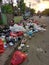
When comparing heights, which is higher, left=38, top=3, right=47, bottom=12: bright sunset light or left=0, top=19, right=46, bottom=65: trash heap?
left=0, top=19, right=46, bottom=65: trash heap

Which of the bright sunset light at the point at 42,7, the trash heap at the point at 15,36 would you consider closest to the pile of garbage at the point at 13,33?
the trash heap at the point at 15,36

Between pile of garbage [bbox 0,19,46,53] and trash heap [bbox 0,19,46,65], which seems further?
pile of garbage [bbox 0,19,46,53]

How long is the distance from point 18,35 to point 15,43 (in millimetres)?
1322

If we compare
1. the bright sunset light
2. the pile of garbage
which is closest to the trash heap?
the pile of garbage

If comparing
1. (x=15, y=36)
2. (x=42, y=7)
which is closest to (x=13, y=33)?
(x=15, y=36)

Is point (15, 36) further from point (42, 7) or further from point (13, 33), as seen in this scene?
point (42, 7)

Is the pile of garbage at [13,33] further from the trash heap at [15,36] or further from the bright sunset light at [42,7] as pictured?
the bright sunset light at [42,7]

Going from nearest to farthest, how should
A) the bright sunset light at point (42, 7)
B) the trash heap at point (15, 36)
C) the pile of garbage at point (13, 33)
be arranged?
the trash heap at point (15, 36), the pile of garbage at point (13, 33), the bright sunset light at point (42, 7)

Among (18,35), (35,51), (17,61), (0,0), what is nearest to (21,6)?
(0,0)

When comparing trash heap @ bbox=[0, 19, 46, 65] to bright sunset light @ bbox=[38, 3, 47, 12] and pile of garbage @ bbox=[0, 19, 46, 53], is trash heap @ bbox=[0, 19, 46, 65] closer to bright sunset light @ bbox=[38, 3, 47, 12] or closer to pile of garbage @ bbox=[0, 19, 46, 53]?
pile of garbage @ bbox=[0, 19, 46, 53]

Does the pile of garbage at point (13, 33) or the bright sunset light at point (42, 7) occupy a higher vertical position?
the pile of garbage at point (13, 33)

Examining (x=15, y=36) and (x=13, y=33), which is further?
(x=13, y=33)

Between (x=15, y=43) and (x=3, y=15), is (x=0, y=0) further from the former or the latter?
(x=15, y=43)

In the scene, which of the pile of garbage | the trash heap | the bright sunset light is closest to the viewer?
the trash heap
